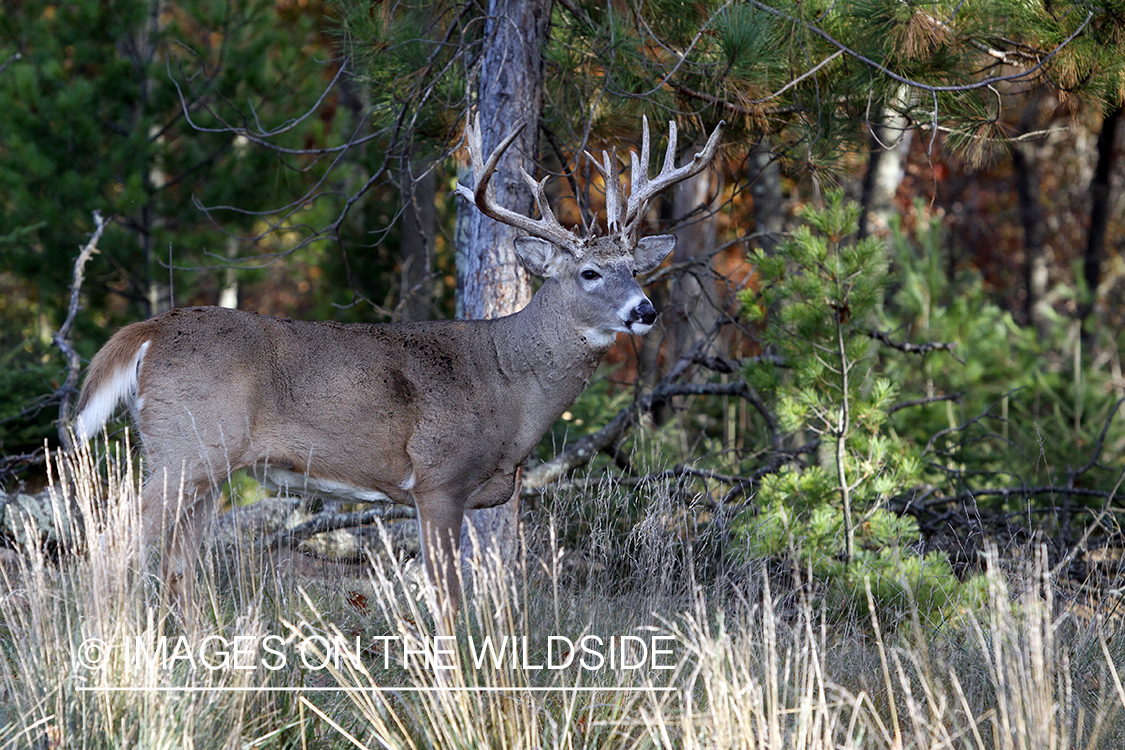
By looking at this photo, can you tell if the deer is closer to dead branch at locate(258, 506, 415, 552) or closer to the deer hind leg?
the deer hind leg

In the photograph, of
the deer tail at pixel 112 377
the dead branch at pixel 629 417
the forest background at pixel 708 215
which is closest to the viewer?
the deer tail at pixel 112 377

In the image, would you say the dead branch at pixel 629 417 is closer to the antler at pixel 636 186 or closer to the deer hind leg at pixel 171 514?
the antler at pixel 636 186

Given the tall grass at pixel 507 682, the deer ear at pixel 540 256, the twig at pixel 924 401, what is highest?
→ the deer ear at pixel 540 256

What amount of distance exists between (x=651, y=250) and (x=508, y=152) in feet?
3.05

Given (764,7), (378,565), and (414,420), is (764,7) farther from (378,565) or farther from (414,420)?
(378,565)

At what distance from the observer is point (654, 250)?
17.0 ft

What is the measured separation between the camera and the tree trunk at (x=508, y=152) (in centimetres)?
Answer: 543

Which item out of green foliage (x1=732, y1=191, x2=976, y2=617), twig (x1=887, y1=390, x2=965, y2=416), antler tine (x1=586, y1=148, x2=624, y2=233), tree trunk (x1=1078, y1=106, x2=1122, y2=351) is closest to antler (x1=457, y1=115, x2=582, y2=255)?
antler tine (x1=586, y1=148, x2=624, y2=233)

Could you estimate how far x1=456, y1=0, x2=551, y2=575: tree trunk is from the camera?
5434mm

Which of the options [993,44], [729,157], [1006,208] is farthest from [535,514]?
[1006,208]

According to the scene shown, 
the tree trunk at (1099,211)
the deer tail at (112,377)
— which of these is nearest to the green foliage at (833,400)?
the deer tail at (112,377)

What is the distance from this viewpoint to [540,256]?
4.98m
